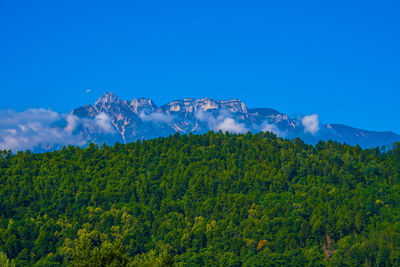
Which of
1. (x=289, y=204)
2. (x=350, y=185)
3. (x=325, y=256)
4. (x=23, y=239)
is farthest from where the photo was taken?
(x=350, y=185)

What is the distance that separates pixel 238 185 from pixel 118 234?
5522 cm

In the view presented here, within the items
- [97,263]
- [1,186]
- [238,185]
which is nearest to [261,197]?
[238,185]

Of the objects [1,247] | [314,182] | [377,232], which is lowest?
[1,247]

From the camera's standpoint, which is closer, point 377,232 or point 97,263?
point 97,263

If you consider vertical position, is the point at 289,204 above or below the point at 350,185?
below

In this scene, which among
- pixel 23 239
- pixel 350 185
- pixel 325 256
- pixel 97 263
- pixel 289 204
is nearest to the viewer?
pixel 97 263

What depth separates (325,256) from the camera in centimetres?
14725

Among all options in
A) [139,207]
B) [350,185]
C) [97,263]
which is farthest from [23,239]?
[350,185]

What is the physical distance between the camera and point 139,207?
184000mm

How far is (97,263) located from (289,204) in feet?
408

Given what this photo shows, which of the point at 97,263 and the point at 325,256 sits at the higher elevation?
the point at 325,256

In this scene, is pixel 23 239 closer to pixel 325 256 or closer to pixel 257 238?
pixel 257 238

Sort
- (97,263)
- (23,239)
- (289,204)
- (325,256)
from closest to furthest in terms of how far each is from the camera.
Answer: (97,263), (325,256), (23,239), (289,204)

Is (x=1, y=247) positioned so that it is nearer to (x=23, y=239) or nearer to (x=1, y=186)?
(x=23, y=239)
